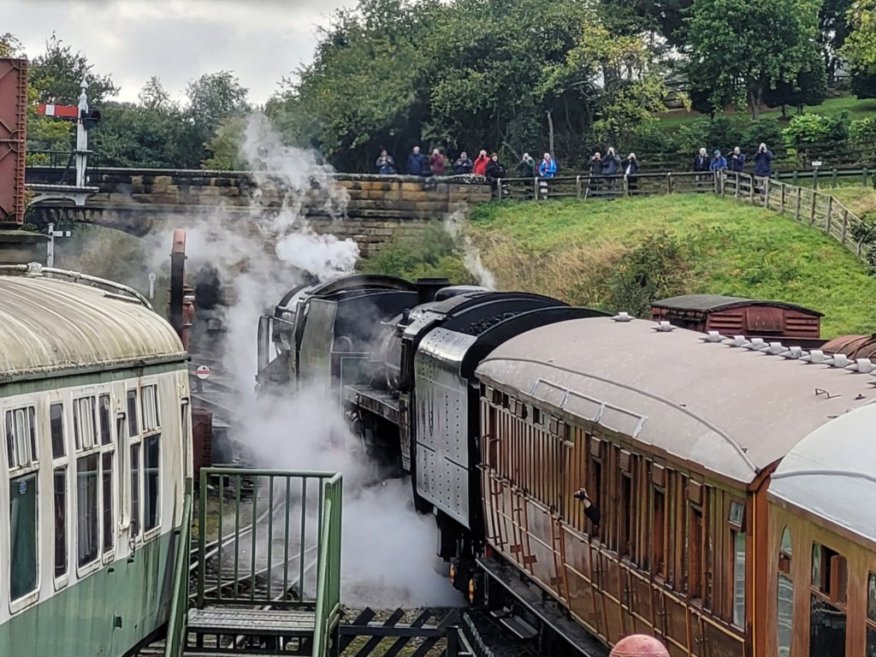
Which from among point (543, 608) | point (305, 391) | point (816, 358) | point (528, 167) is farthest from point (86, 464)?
point (528, 167)

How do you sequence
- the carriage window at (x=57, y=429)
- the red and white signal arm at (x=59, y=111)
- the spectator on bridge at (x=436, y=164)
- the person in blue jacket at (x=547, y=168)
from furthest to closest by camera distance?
the spectator on bridge at (x=436, y=164), the person in blue jacket at (x=547, y=168), the red and white signal arm at (x=59, y=111), the carriage window at (x=57, y=429)

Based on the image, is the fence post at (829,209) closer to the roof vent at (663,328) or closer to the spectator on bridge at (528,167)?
the spectator on bridge at (528,167)


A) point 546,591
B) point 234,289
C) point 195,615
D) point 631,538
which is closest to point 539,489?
point 546,591

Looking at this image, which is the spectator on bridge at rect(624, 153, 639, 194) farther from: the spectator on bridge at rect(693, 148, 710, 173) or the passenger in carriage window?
the passenger in carriage window

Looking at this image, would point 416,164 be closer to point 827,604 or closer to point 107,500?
point 107,500

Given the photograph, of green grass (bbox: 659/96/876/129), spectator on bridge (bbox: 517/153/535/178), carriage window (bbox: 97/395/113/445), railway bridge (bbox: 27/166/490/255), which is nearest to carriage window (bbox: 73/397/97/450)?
carriage window (bbox: 97/395/113/445)

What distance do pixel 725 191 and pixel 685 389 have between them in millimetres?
30615

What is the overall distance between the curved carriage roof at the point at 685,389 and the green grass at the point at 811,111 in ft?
138

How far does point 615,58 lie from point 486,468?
35856mm

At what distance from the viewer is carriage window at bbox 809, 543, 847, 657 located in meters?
5.96

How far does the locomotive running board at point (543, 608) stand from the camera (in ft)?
35.8

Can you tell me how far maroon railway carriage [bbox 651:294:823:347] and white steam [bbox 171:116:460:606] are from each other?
4323 mm

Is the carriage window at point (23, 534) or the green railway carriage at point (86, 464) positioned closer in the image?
the carriage window at point (23, 534)

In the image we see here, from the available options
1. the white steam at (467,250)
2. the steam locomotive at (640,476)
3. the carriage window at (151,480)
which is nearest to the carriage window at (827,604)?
the steam locomotive at (640,476)
